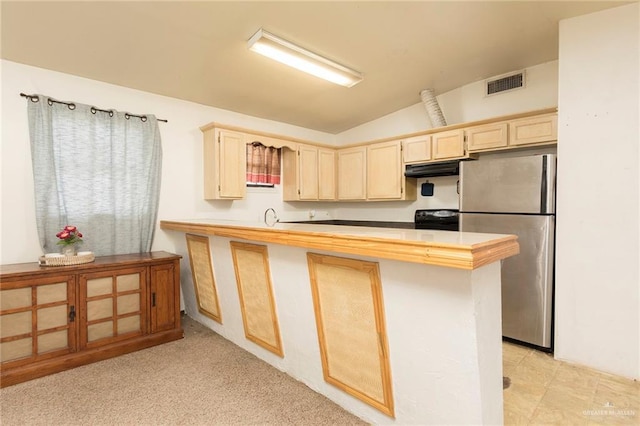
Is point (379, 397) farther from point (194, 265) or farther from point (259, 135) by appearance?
point (259, 135)

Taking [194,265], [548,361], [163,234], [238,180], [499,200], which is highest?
[238,180]

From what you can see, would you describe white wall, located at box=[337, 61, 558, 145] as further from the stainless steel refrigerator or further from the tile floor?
the tile floor

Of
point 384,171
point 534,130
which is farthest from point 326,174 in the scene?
point 534,130

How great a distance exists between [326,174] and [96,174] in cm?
293

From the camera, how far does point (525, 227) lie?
108 inches

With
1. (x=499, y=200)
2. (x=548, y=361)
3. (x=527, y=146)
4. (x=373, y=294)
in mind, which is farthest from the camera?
(x=527, y=146)

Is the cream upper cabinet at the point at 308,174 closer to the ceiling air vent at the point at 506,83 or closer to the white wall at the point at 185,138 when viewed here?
the white wall at the point at 185,138

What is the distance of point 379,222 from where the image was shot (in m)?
4.91

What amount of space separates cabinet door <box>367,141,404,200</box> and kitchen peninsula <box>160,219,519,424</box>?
8.26 ft

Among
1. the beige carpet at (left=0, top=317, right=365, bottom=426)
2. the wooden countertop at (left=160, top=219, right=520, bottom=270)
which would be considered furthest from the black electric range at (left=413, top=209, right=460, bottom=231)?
the beige carpet at (left=0, top=317, right=365, bottom=426)

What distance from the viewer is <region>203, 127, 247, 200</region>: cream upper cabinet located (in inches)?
144

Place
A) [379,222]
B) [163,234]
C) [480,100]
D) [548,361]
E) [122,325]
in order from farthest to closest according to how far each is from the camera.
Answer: [379,222] → [480,100] → [163,234] → [122,325] → [548,361]

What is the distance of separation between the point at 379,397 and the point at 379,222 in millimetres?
3372

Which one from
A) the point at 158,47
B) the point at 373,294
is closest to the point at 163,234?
the point at 158,47
